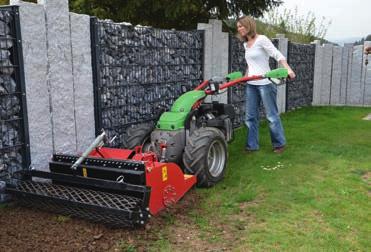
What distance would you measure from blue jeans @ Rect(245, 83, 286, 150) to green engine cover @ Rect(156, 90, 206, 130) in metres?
1.32

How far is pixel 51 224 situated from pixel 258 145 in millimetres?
3762

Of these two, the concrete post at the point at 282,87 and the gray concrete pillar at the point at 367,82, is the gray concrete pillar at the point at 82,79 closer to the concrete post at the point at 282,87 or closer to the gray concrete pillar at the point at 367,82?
the concrete post at the point at 282,87

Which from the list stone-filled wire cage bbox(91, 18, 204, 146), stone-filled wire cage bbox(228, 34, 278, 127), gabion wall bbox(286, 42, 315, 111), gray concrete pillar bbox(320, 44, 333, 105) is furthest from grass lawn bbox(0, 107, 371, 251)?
gray concrete pillar bbox(320, 44, 333, 105)

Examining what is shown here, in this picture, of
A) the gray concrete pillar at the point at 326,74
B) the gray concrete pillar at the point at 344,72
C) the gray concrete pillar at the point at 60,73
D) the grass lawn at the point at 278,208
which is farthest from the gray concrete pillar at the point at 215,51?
the gray concrete pillar at the point at 344,72

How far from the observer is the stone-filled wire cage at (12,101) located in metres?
4.22

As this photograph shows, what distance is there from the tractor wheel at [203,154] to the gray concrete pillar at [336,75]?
9.06 meters

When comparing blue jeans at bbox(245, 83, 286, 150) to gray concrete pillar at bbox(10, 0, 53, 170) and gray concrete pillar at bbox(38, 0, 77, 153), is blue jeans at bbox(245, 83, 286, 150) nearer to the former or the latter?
gray concrete pillar at bbox(38, 0, 77, 153)

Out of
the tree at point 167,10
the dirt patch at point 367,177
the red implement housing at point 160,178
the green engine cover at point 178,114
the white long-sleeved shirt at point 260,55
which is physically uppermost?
the tree at point 167,10

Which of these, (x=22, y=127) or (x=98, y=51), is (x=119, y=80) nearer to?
(x=98, y=51)

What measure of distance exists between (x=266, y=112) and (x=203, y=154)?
2.05m

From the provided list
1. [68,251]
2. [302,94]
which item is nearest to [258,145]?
[68,251]

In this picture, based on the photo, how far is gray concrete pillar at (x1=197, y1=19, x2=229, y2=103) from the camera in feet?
25.0

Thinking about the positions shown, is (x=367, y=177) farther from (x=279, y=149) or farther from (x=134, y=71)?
(x=134, y=71)

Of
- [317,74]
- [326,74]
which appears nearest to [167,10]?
[317,74]
